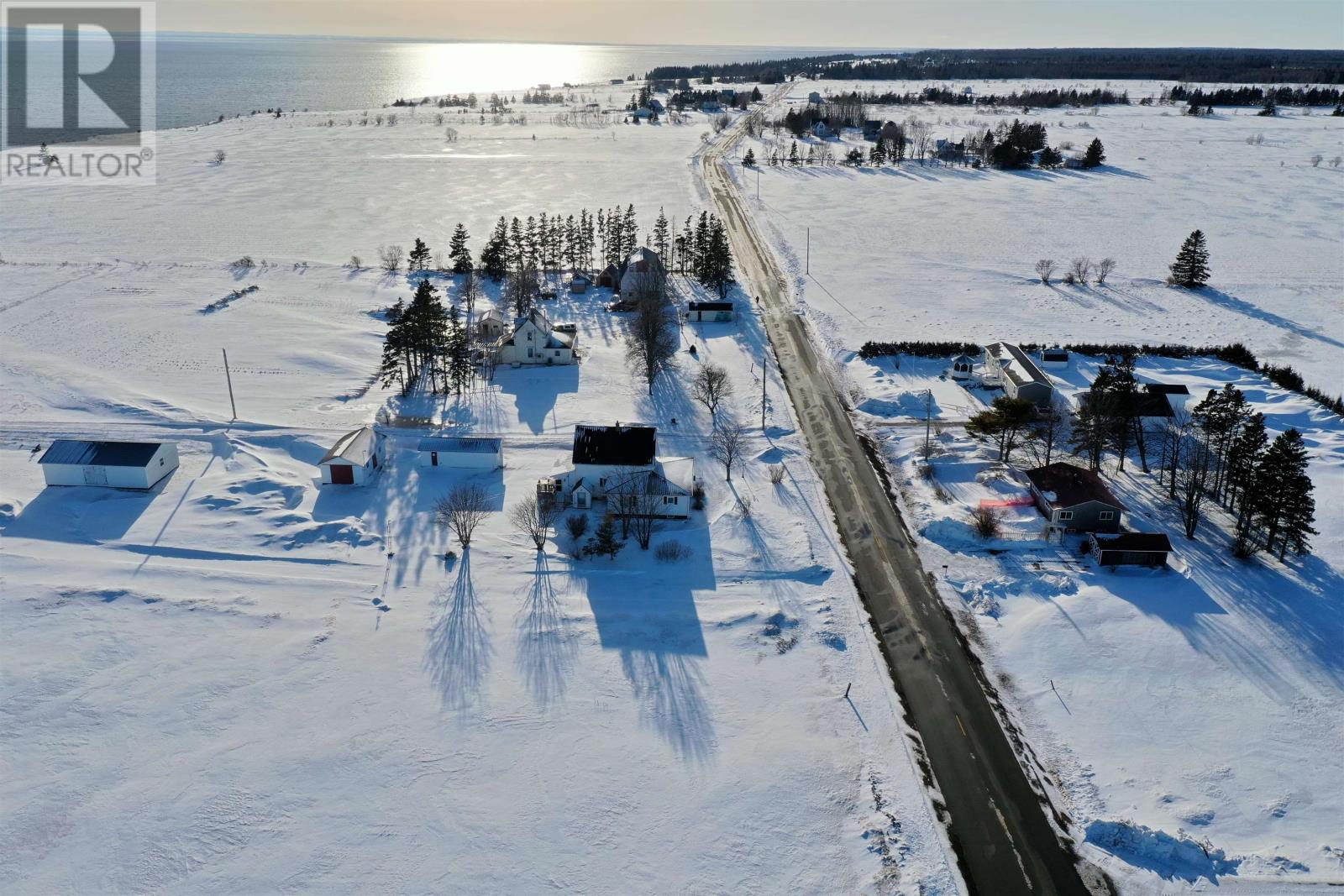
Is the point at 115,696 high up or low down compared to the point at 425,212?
down

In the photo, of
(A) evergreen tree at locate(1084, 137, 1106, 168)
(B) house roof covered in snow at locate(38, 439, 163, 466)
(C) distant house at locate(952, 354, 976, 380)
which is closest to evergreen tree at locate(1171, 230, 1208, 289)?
(C) distant house at locate(952, 354, 976, 380)

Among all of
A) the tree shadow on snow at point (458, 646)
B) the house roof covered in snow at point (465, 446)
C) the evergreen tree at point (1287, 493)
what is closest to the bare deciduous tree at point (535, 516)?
the tree shadow on snow at point (458, 646)

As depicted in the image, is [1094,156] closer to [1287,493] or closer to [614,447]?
[1287,493]

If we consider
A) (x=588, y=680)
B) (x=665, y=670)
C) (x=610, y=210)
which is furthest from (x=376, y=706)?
(x=610, y=210)

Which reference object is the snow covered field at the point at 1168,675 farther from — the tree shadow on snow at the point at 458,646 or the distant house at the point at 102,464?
the distant house at the point at 102,464

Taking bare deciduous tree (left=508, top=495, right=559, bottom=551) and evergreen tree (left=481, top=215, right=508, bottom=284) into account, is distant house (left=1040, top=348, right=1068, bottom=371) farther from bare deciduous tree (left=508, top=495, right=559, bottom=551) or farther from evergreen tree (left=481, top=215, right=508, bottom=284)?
evergreen tree (left=481, top=215, right=508, bottom=284)

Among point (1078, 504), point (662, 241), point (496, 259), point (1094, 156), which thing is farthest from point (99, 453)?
point (1094, 156)

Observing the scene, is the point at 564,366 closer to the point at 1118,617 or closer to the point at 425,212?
the point at 1118,617
